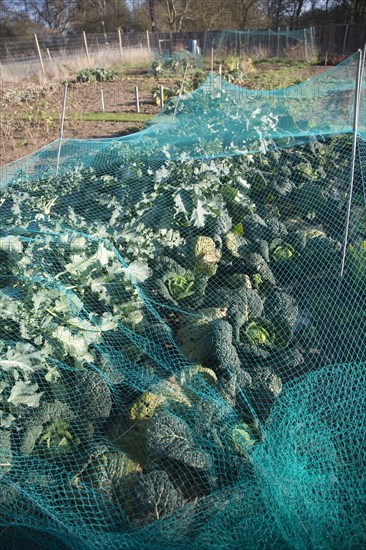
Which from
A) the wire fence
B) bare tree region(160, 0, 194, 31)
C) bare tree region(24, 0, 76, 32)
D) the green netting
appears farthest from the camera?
bare tree region(24, 0, 76, 32)

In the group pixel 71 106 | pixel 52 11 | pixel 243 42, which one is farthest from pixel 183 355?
pixel 52 11

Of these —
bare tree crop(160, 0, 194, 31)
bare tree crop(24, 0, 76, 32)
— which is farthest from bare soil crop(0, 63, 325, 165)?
bare tree crop(24, 0, 76, 32)

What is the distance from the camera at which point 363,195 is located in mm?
5227

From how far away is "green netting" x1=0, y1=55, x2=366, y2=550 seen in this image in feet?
7.54

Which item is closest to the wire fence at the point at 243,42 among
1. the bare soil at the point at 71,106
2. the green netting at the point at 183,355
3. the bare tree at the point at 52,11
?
the bare soil at the point at 71,106

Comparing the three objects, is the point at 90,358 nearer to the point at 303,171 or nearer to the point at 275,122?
the point at 303,171

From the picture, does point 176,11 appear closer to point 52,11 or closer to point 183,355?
point 52,11

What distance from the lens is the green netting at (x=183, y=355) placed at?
2299 mm

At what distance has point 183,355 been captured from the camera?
11.0ft

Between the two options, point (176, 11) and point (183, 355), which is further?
point (176, 11)

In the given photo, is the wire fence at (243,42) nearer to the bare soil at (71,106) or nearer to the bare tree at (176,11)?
the bare soil at (71,106)

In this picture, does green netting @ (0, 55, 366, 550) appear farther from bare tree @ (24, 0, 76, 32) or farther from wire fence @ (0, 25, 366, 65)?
bare tree @ (24, 0, 76, 32)

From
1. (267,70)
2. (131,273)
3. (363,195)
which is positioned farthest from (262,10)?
(131,273)

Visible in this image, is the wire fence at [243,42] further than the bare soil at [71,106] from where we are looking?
Yes
